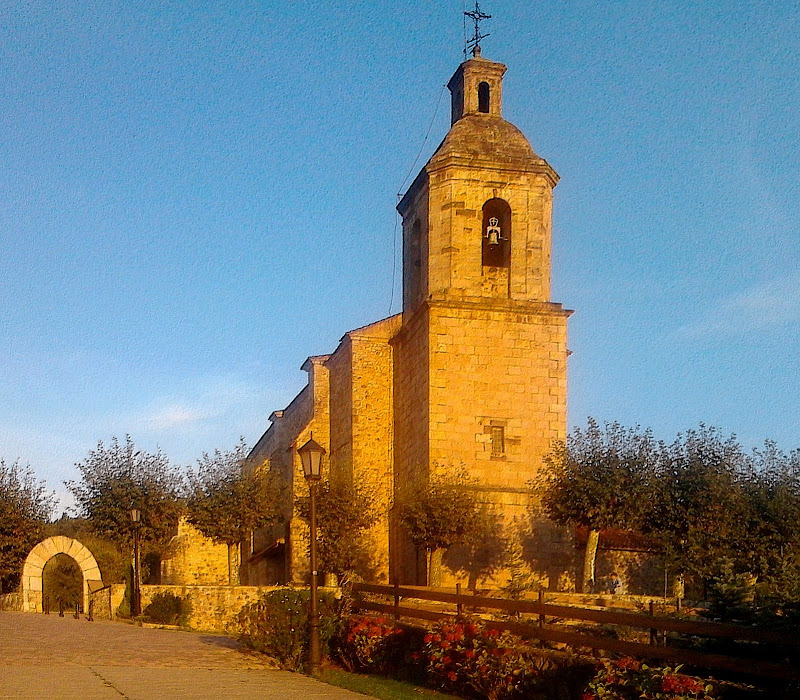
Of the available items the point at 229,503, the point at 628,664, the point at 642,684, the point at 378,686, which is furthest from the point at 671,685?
the point at 229,503

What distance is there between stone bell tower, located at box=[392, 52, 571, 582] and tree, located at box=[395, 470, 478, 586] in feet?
3.01

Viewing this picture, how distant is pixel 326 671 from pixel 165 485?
Answer: 20.6 m

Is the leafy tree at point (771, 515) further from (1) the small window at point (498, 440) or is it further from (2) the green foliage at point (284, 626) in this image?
(2) the green foliage at point (284, 626)

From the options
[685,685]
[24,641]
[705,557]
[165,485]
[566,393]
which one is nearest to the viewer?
[685,685]

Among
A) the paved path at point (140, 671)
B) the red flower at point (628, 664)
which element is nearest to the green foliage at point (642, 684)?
the red flower at point (628, 664)

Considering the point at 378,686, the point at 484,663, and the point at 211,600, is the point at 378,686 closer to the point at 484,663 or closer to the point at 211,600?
the point at 484,663

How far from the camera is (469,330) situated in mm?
29906

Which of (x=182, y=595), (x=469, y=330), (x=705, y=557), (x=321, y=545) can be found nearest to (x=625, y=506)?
(x=705, y=557)

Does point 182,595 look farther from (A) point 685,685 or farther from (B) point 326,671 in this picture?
(A) point 685,685

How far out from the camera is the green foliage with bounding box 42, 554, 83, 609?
4453cm

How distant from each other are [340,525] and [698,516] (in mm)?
10173

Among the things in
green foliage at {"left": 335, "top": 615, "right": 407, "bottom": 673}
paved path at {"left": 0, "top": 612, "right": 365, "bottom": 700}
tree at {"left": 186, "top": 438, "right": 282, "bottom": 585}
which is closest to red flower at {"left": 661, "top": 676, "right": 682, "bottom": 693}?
paved path at {"left": 0, "top": 612, "right": 365, "bottom": 700}

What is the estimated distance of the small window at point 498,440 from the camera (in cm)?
2939

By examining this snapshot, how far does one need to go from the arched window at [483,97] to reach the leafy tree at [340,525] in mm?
12477
